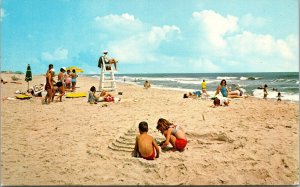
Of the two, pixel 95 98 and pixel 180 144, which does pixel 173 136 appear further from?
pixel 95 98

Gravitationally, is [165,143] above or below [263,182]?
above

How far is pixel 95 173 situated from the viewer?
183 inches

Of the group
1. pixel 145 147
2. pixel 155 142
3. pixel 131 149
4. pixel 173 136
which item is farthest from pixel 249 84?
pixel 145 147

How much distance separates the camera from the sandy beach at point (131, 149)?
4.59m

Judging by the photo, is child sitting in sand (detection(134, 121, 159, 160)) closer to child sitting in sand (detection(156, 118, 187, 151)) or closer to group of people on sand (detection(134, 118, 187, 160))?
group of people on sand (detection(134, 118, 187, 160))

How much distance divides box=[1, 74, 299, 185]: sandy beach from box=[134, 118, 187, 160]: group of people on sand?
17 centimetres

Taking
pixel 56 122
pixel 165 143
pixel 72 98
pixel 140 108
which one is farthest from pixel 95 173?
pixel 72 98

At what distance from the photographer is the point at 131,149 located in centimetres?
574

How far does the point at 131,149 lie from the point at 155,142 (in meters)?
0.67

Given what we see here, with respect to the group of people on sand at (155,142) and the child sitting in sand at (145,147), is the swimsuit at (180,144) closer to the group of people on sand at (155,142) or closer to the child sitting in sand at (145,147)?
the group of people on sand at (155,142)

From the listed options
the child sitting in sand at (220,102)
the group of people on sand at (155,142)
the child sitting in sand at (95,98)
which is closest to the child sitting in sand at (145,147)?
the group of people on sand at (155,142)

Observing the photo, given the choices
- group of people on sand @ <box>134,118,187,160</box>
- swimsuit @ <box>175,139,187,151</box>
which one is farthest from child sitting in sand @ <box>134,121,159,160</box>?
swimsuit @ <box>175,139,187,151</box>

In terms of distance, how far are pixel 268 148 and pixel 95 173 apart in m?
3.50

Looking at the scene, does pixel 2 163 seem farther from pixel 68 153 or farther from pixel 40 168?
pixel 68 153
